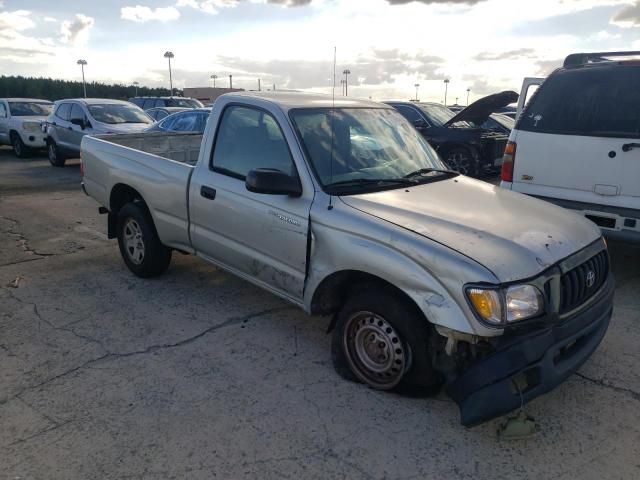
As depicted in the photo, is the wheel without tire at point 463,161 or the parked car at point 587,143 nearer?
the parked car at point 587,143

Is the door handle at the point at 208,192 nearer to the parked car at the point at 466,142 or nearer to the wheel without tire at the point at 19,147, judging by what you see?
the parked car at the point at 466,142

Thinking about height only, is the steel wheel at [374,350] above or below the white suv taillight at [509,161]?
below

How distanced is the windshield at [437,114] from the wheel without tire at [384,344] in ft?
30.0

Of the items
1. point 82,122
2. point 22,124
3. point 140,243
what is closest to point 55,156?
point 82,122

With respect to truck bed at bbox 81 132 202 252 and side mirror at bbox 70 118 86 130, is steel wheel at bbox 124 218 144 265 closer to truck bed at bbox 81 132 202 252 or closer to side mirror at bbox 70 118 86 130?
truck bed at bbox 81 132 202 252

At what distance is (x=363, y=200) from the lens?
3445 mm

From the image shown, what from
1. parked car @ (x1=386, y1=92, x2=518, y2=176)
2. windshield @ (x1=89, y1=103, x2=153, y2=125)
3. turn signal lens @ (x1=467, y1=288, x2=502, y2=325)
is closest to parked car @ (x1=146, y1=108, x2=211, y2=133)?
windshield @ (x1=89, y1=103, x2=153, y2=125)

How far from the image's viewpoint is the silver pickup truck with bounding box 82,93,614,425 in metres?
2.77

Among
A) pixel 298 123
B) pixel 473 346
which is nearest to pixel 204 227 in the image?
pixel 298 123

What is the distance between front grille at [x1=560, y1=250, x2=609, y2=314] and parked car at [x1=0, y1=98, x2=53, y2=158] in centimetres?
1668

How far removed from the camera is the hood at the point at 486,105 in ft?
32.3

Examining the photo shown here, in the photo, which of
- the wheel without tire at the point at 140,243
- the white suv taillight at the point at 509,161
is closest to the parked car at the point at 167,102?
the wheel without tire at the point at 140,243

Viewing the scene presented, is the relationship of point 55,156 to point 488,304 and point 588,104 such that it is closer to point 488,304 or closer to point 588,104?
point 588,104

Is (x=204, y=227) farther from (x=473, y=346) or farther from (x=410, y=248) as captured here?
(x=473, y=346)
